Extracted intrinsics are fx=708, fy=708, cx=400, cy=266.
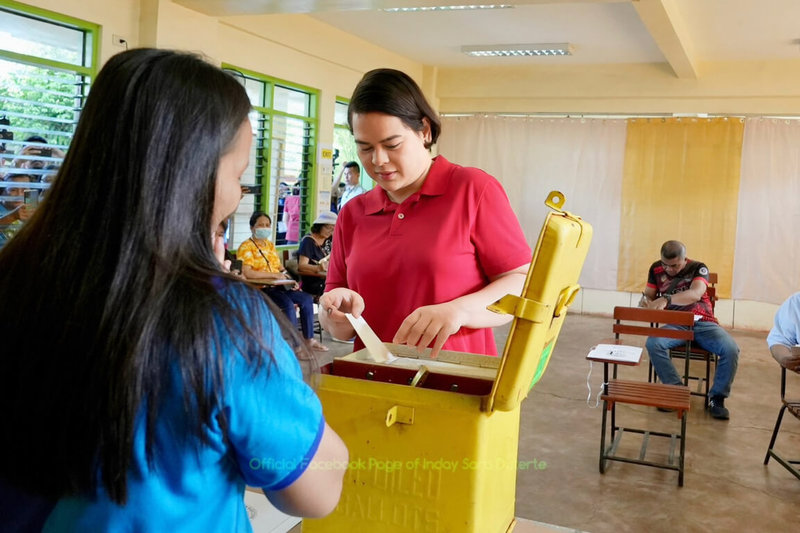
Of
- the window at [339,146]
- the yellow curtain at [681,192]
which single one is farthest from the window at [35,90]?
the yellow curtain at [681,192]

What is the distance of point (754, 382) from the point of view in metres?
5.82

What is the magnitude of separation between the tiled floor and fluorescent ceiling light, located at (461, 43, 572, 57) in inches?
155

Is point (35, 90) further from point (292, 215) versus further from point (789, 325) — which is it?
point (789, 325)

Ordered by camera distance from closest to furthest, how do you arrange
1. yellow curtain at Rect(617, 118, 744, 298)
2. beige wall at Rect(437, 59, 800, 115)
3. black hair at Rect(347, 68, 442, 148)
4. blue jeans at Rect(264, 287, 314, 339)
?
black hair at Rect(347, 68, 442, 148) < blue jeans at Rect(264, 287, 314, 339) < beige wall at Rect(437, 59, 800, 115) < yellow curtain at Rect(617, 118, 744, 298)

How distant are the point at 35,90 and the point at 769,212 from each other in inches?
302

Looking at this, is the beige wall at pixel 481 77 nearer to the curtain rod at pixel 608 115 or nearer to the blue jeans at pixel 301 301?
the curtain rod at pixel 608 115

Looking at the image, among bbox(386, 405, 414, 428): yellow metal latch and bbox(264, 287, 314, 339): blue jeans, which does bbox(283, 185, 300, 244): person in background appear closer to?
bbox(264, 287, 314, 339): blue jeans

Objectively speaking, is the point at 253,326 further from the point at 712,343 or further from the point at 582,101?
the point at 582,101

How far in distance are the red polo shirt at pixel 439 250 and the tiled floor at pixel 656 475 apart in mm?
1622

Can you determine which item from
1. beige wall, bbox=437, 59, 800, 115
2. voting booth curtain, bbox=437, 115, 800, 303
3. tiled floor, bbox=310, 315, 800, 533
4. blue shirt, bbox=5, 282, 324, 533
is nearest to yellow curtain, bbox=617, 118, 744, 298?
voting booth curtain, bbox=437, 115, 800, 303

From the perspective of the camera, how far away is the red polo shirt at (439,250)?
4.84 ft

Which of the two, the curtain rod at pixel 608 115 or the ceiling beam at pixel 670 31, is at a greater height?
the ceiling beam at pixel 670 31

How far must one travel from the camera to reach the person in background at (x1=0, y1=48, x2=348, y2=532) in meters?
0.61

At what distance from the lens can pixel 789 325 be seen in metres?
3.76
